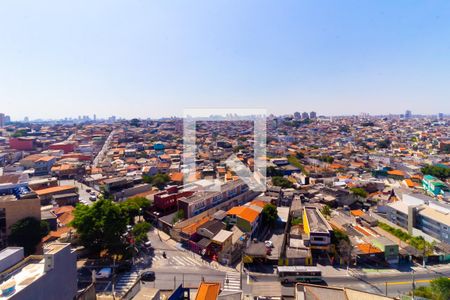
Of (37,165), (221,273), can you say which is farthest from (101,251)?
(37,165)

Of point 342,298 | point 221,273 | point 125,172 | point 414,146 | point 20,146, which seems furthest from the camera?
point 414,146

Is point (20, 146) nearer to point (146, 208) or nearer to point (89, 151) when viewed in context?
point (89, 151)

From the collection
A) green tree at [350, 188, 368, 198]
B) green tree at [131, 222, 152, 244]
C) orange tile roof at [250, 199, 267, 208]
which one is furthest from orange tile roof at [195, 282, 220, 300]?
green tree at [350, 188, 368, 198]

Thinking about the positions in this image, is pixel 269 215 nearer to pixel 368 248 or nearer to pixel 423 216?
pixel 368 248

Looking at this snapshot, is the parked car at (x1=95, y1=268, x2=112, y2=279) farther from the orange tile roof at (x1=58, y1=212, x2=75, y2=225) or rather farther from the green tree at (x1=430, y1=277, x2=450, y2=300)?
the green tree at (x1=430, y1=277, x2=450, y2=300)

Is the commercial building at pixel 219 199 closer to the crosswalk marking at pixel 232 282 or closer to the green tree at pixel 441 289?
the crosswalk marking at pixel 232 282

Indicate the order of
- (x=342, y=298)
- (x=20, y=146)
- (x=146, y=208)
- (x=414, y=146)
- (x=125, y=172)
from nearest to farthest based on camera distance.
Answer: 1. (x=342, y=298)
2. (x=146, y=208)
3. (x=125, y=172)
4. (x=20, y=146)
5. (x=414, y=146)

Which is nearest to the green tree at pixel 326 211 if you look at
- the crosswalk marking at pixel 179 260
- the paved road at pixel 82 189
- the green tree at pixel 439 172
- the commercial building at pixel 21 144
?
the crosswalk marking at pixel 179 260
